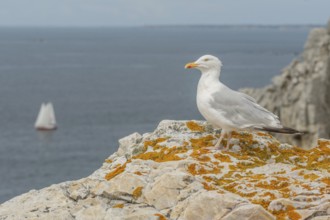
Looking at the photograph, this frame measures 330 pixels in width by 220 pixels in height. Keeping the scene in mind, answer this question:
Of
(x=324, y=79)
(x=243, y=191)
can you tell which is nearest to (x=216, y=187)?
(x=243, y=191)

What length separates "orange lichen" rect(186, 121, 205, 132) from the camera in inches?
570

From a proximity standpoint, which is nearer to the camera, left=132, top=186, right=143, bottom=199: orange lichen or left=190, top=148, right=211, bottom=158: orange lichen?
left=132, top=186, right=143, bottom=199: orange lichen

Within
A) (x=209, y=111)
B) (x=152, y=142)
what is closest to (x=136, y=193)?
(x=152, y=142)

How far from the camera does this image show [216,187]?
36.3 ft

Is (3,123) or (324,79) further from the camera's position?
(3,123)

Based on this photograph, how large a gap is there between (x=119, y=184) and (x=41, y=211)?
1620 millimetres

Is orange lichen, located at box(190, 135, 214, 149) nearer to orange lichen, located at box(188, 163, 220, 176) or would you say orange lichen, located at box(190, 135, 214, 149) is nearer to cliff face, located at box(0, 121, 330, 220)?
cliff face, located at box(0, 121, 330, 220)

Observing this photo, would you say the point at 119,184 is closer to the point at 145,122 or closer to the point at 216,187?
the point at 216,187

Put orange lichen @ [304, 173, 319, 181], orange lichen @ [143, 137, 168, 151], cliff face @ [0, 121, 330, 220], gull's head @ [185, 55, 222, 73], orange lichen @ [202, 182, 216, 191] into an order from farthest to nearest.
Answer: gull's head @ [185, 55, 222, 73] < orange lichen @ [143, 137, 168, 151] < orange lichen @ [304, 173, 319, 181] < orange lichen @ [202, 182, 216, 191] < cliff face @ [0, 121, 330, 220]

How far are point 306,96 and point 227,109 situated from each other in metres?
62.6

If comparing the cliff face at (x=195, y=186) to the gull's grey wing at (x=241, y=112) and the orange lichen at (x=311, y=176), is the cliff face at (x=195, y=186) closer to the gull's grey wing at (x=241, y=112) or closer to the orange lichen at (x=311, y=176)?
the orange lichen at (x=311, y=176)

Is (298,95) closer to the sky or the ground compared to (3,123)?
closer to the sky

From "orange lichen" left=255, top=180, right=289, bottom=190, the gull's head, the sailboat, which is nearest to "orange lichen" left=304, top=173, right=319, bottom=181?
"orange lichen" left=255, top=180, right=289, bottom=190

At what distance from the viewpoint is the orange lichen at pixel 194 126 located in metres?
14.5
